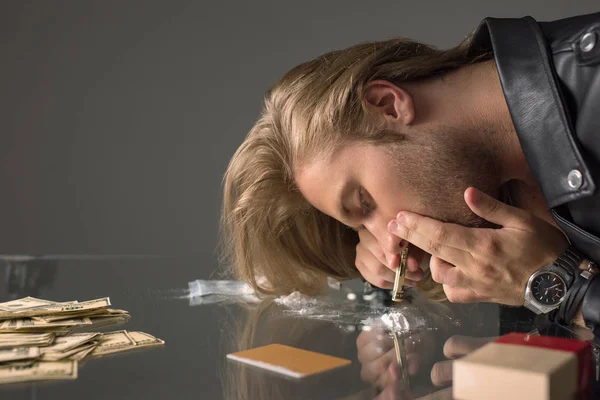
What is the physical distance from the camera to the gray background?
331 centimetres

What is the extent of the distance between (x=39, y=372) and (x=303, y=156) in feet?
2.90

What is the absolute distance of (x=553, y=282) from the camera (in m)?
1.30

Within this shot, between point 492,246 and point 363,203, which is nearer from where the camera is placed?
point 492,246

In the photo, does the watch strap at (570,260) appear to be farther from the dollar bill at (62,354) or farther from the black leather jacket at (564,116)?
the dollar bill at (62,354)

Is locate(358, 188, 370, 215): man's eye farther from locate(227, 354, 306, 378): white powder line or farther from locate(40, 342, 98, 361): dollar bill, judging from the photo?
locate(40, 342, 98, 361): dollar bill

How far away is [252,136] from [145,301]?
58 cm

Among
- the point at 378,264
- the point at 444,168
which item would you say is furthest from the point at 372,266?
the point at 444,168

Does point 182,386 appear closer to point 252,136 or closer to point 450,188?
point 450,188

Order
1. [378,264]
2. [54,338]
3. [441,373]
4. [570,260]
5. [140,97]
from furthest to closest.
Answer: [140,97] → [378,264] → [570,260] → [54,338] → [441,373]

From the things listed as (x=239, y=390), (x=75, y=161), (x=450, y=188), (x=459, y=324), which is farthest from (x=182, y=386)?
(x=75, y=161)

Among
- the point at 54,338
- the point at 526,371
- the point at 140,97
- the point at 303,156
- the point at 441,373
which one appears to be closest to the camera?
the point at 526,371

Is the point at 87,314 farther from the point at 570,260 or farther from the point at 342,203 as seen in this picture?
the point at 570,260

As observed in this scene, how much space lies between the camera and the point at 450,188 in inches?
58.0

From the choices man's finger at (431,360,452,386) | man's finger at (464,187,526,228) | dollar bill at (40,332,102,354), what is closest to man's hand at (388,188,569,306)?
man's finger at (464,187,526,228)
